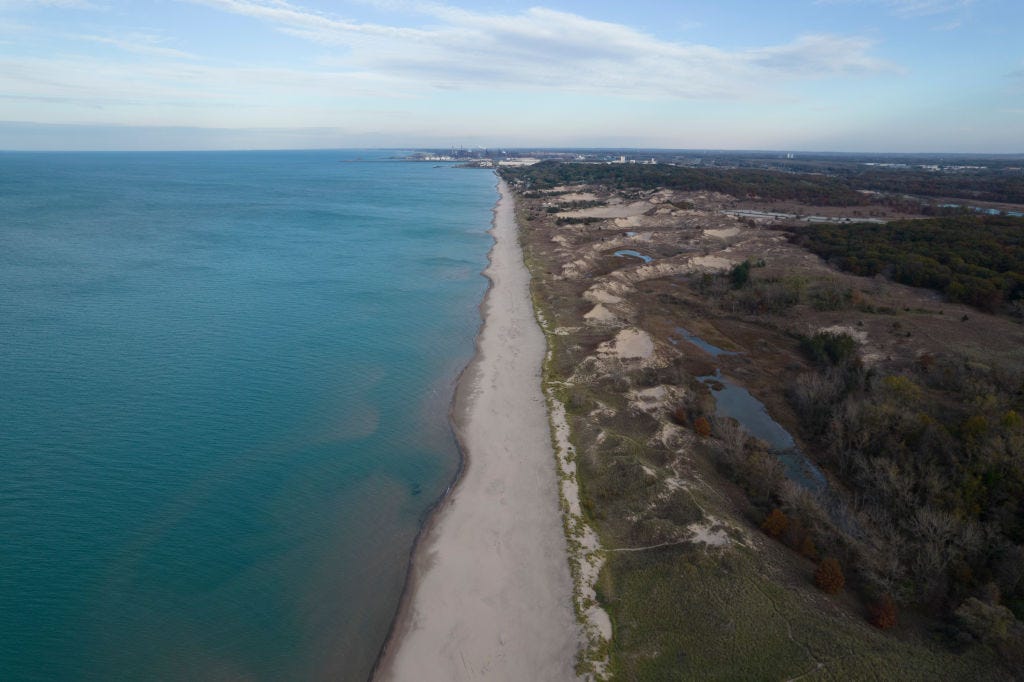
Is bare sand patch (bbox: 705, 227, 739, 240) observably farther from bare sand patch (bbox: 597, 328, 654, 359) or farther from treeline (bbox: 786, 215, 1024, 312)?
bare sand patch (bbox: 597, 328, 654, 359)

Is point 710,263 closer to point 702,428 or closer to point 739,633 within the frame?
point 702,428

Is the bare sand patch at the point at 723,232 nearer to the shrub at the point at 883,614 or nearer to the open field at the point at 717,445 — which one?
the open field at the point at 717,445

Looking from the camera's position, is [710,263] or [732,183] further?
[732,183]

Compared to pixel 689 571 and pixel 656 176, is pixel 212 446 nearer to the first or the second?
pixel 689 571

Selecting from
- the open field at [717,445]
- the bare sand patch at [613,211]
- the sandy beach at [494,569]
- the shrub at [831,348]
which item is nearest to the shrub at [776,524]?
the open field at [717,445]

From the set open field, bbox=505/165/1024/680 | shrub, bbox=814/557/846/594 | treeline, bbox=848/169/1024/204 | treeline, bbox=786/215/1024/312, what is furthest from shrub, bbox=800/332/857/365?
treeline, bbox=848/169/1024/204

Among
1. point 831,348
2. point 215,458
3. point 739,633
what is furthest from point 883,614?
point 215,458

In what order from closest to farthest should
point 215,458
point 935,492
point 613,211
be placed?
1. point 935,492
2. point 215,458
3. point 613,211
